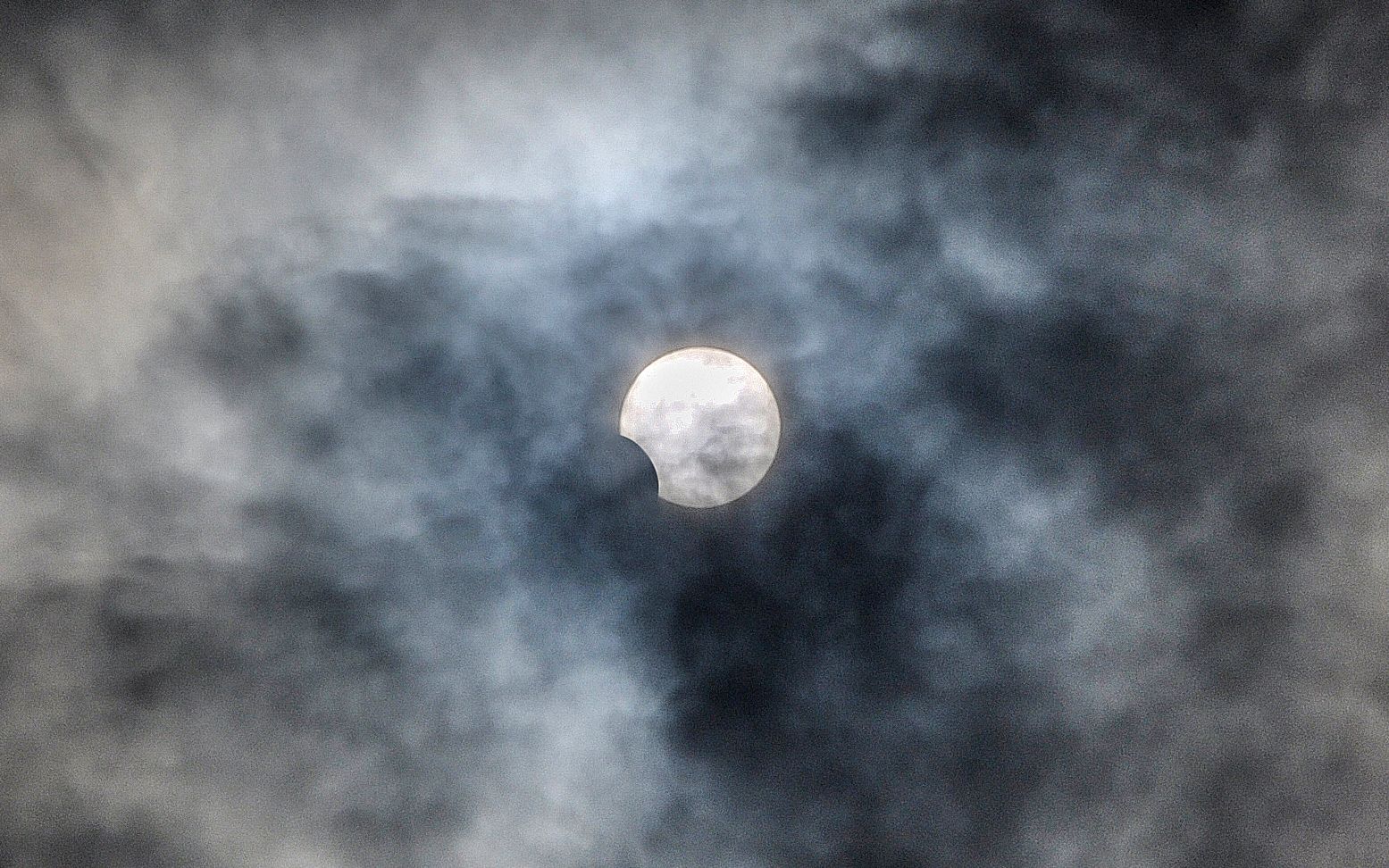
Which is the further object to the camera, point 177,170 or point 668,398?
point 668,398

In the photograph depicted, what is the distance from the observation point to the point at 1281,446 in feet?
31.4

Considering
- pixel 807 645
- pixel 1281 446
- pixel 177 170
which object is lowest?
pixel 807 645

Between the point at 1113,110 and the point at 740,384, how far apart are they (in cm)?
408

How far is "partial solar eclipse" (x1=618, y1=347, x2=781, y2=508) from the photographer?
976 cm

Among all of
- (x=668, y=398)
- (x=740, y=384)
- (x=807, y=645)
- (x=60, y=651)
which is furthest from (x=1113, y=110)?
(x=60, y=651)

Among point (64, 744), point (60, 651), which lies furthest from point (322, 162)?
point (64, 744)

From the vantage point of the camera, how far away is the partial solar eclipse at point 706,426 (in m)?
9.76

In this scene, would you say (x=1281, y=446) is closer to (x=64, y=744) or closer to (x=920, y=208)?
(x=920, y=208)

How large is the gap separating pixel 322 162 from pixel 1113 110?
6864 mm

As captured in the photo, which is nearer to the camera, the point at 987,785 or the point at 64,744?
the point at 64,744

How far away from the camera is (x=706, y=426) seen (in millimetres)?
10016

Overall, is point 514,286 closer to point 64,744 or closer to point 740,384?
point 740,384

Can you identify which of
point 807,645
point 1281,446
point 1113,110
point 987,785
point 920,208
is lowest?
point 987,785

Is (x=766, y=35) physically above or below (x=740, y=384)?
above
